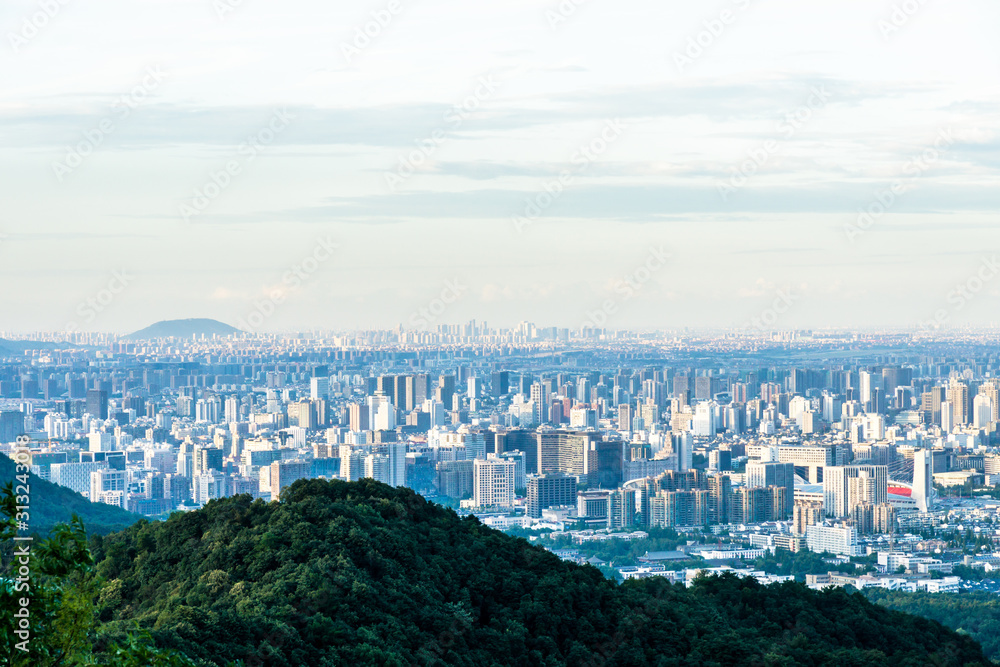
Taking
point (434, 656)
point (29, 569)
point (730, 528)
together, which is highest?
point (29, 569)

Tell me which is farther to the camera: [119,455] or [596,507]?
[119,455]

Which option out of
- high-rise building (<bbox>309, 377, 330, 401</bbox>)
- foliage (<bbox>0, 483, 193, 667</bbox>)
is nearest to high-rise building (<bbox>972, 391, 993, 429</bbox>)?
high-rise building (<bbox>309, 377, 330, 401</bbox>)

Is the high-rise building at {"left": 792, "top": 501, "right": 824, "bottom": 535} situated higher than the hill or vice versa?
the hill

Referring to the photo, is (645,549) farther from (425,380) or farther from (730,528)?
(425,380)

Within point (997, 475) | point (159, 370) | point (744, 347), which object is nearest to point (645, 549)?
point (997, 475)

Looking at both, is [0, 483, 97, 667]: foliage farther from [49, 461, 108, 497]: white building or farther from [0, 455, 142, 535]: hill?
[49, 461, 108, 497]: white building

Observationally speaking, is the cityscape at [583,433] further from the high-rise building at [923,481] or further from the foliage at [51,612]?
the foliage at [51,612]
